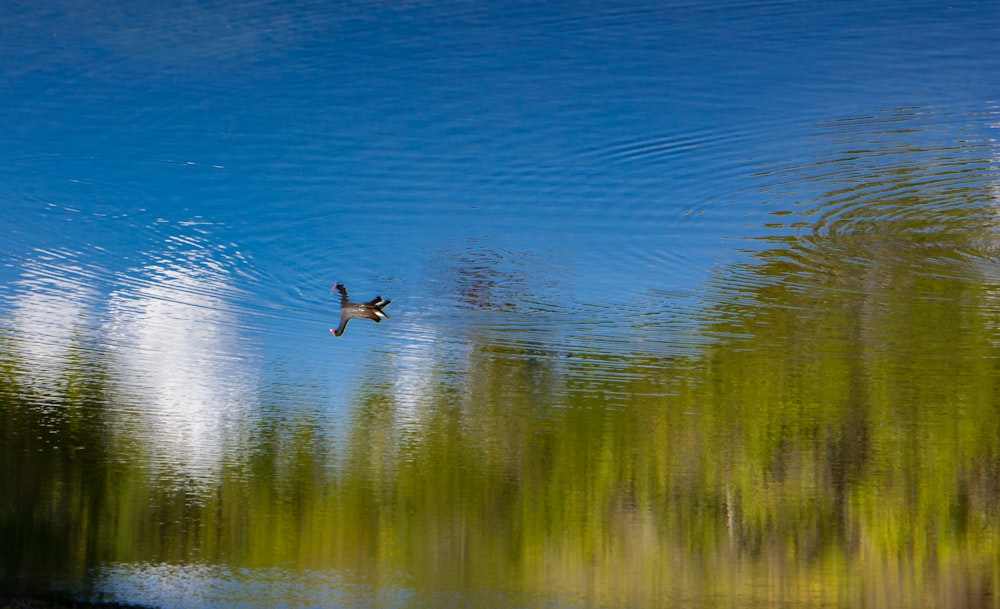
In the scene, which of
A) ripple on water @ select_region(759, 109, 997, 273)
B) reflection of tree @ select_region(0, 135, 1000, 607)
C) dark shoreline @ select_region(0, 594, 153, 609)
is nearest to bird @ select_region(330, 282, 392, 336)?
reflection of tree @ select_region(0, 135, 1000, 607)

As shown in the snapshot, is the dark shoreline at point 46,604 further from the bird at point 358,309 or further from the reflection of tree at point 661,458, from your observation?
the bird at point 358,309

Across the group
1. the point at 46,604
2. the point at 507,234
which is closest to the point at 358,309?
the point at 507,234

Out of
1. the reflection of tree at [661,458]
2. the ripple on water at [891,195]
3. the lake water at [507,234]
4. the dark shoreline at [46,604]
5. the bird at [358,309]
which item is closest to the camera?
the lake water at [507,234]

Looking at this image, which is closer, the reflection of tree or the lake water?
the lake water

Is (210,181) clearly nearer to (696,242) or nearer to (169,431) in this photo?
(696,242)

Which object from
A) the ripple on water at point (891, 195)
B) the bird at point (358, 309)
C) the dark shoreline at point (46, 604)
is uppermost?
the ripple on water at point (891, 195)

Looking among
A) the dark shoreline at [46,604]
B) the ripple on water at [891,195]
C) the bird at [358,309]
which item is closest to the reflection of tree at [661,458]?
the ripple on water at [891,195]

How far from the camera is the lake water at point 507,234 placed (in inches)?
111

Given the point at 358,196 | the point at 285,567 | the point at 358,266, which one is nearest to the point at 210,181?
the point at 358,196

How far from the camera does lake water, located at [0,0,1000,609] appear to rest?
281 cm

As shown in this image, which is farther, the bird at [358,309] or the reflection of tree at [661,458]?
the reflection of tree at [661,458]

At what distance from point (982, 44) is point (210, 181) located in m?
2.68

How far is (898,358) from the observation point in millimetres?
7070

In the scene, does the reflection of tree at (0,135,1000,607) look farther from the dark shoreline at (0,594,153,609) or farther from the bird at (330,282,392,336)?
the dark shoreline at (0,594,153,609)
